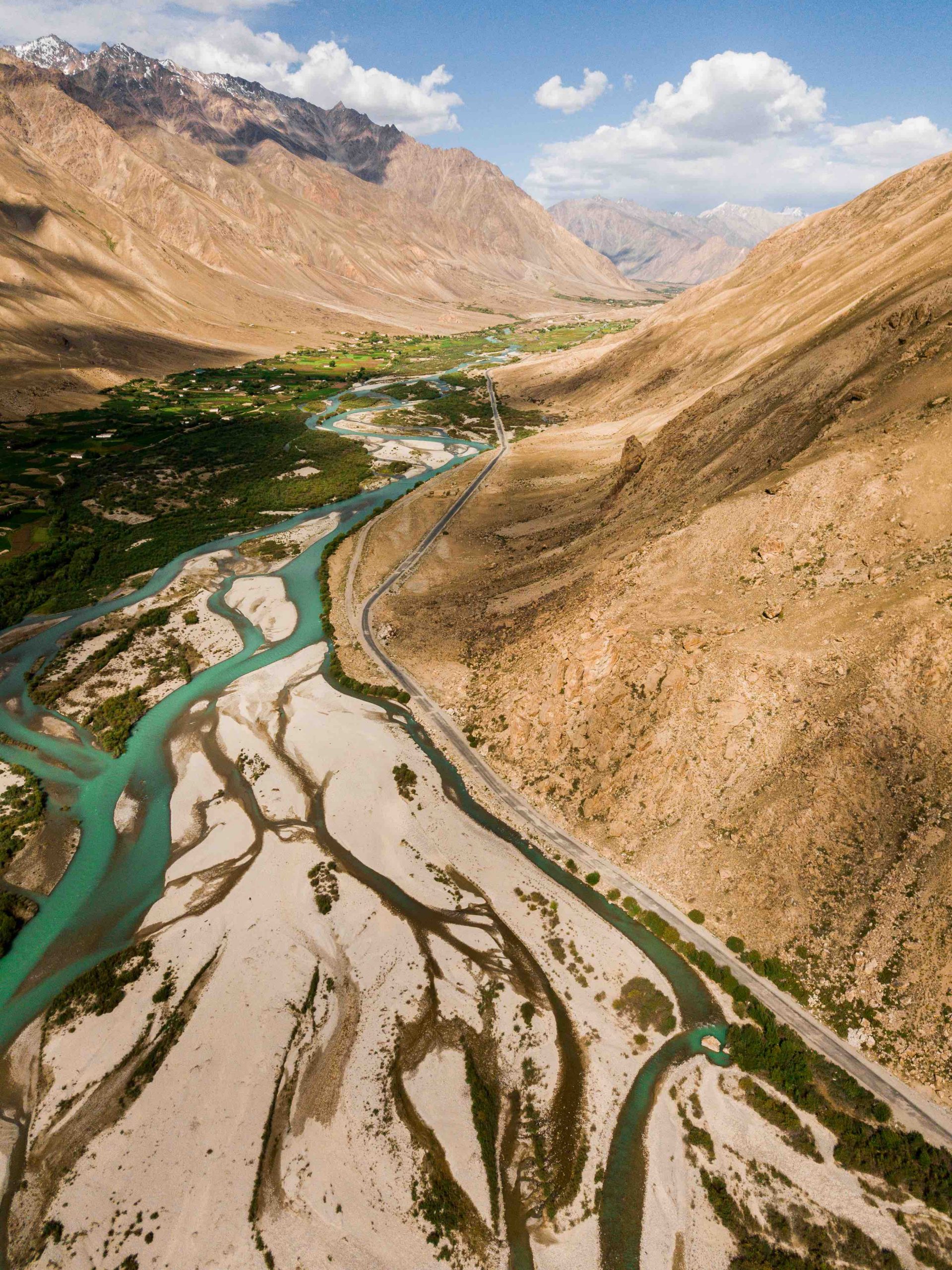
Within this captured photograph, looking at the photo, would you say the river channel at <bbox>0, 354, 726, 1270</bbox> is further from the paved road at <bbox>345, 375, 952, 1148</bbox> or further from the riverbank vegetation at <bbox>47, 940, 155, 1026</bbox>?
the paved road at <bbox>345, 375, 952, 1148</bbox>

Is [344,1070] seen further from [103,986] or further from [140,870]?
[140,870]

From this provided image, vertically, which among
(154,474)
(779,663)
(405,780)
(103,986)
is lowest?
(103,986)

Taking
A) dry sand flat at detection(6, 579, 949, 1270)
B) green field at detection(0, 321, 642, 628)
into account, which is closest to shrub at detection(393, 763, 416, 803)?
dry sand flat at detection(6, 579, 949, 1270)

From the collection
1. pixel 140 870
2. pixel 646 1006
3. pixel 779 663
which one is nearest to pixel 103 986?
pixel 140 870

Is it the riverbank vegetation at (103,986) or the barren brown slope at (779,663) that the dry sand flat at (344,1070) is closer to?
the riverbank vegetation at (103,986)

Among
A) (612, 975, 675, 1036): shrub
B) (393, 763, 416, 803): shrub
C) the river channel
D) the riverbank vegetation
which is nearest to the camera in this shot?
the river channel

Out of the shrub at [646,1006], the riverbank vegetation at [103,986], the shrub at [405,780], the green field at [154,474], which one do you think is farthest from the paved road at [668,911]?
Result: the green field at [154,474]
